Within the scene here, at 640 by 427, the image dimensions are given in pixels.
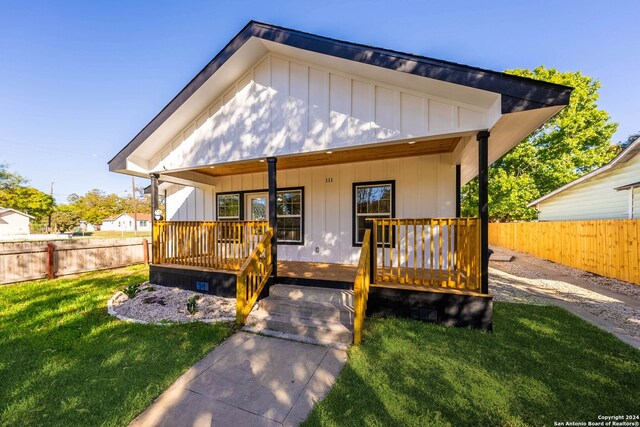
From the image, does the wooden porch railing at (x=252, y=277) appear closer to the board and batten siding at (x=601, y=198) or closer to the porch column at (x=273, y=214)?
the porch column at (x=273, y=214)

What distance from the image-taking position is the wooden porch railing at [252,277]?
391cm

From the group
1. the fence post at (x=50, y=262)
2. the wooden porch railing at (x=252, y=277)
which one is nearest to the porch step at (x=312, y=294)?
the wooden porch railing at (x=252, y=277)

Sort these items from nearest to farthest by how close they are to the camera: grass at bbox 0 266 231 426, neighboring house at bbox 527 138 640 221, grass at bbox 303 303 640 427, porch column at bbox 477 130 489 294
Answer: grass at bbox 303 303 640 427
grass at bbox 0 266 231 426
porch column at bbox 477 130 489 294
neighboring house at bbox 527 138 640 221

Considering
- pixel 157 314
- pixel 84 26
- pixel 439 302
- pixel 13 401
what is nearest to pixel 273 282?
pixel 157 314

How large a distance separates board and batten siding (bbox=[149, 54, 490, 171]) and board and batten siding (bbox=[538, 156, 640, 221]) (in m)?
9.99

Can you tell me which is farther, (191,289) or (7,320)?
(191,289)

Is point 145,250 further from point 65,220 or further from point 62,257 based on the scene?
point 65,220

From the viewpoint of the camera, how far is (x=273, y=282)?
4871 mm

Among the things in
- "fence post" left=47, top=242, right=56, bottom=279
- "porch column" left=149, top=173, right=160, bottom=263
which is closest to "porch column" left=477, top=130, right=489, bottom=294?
"porch column" left=149, top=173, right=160, bottom=263

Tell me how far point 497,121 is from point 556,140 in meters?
21.6

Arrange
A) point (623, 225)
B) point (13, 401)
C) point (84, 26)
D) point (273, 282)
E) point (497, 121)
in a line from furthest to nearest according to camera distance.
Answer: point (84, 26) → point (623, 225) → point (273, 282) → point (497, 121) → point (13, 401)

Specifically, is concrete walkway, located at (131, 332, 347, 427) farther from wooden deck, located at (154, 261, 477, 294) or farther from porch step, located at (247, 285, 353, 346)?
wooden deck, located at (154, 261, 477, 294)

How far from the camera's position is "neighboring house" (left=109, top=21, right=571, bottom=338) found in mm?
3783

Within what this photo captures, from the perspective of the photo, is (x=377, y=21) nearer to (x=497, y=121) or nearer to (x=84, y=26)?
(x=497, y=121)
